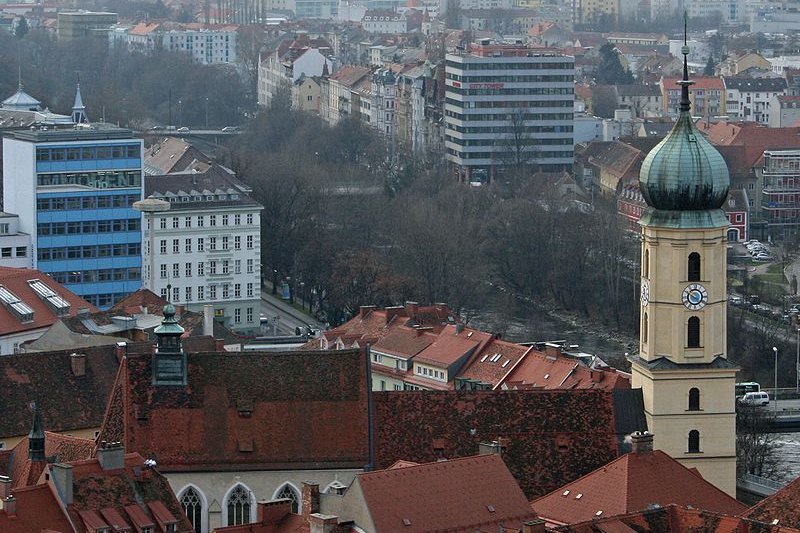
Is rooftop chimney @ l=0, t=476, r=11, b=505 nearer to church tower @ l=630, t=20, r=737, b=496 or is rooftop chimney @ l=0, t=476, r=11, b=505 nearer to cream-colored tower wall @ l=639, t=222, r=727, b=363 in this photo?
church tower @ l=630, t=20, r=737, b=496

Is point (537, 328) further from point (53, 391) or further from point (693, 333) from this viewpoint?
point (693, 333)

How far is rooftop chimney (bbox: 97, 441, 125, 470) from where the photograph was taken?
226ft

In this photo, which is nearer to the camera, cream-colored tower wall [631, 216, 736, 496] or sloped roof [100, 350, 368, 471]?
sloped roof [100, 350, 368, 471]

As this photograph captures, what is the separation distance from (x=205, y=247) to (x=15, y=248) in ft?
37.5

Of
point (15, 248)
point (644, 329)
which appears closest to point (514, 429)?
point (644, 329)

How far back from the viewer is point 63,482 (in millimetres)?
66938

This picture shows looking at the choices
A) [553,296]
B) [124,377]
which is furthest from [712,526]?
[553,296]

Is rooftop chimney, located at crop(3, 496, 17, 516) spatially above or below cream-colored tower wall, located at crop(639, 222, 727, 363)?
below

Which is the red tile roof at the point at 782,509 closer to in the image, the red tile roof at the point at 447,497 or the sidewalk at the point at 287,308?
the red tile roof at the point at 447,497

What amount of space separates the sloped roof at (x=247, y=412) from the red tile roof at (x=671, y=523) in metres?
11.2

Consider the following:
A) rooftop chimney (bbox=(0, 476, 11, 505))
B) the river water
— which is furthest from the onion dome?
the river water

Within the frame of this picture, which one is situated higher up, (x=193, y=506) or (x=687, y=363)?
(x=687, y=363)

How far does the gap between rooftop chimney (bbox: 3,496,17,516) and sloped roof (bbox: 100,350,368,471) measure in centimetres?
877

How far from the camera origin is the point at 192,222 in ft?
450
